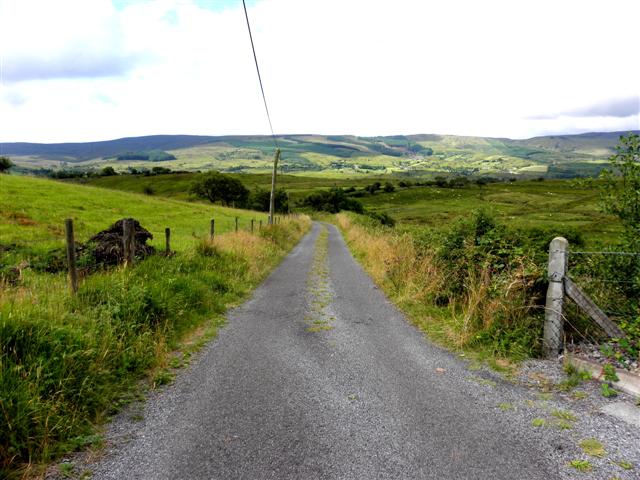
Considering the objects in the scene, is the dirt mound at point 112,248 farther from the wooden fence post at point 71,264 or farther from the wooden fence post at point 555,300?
the wooden fence post at point 555,300

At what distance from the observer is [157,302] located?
299 inches

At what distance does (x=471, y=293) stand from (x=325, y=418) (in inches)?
199

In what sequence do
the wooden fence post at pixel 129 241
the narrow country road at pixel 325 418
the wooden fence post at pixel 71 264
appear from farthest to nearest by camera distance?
the wooden fence post at pixel 129 241
the wooden fence post at pixel 71 264
the narrow country road at pixel 325 418

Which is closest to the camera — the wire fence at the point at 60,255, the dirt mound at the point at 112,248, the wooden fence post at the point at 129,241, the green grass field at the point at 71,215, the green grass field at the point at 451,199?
the wire fence at the point at 60,255

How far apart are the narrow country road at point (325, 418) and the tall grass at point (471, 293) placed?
830 millimetres

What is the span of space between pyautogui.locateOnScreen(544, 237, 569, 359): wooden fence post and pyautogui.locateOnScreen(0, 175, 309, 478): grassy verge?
620cm

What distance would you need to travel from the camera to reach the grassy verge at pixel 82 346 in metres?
3.94

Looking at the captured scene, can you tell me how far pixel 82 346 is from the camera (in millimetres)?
5215

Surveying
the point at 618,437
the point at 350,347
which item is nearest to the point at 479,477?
the point at 618,437

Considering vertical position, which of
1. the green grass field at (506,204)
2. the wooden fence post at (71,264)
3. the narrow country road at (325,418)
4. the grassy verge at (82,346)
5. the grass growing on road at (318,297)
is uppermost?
the wooden fence post at (71,264)

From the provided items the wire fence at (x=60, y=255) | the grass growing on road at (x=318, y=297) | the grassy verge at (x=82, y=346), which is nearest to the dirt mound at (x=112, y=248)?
the wire fence at (x=60, y=255)

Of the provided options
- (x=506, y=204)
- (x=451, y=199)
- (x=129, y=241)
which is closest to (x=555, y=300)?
(x=129, y=241)

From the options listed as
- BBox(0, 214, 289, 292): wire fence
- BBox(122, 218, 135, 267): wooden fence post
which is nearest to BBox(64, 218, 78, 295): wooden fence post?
BBox(0, 214, 289, 292): wire fence

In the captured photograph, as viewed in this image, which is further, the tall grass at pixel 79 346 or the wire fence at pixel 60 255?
the wire fence at pixel 60 255
